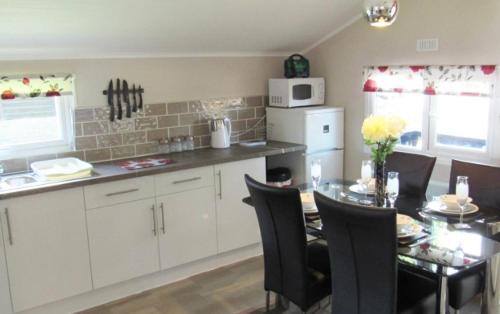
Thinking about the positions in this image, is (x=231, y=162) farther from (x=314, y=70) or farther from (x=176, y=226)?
(x=314, y=70)

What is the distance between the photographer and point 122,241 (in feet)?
11.4

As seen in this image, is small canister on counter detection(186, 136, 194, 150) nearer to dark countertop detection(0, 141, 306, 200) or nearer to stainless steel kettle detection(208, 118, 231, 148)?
dark countertop detection(0, 141, 306, 200)

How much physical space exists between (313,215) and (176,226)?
52.2 inches

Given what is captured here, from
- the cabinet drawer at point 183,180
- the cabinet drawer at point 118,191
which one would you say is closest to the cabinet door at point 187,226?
the cabinet drawer at point 183,180

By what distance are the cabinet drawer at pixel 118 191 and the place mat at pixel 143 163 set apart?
13 centimetres

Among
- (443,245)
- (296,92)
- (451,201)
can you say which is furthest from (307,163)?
(443,245)

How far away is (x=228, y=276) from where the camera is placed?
3.88m

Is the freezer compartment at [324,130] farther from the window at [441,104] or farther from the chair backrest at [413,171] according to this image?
the chair backrest at [413,171]

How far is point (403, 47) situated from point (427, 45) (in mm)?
217

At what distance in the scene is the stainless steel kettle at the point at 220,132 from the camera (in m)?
4.27

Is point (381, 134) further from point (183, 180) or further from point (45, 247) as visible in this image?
point (45, 247)

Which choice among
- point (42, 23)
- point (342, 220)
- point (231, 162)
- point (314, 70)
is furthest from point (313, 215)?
point (314, 70)

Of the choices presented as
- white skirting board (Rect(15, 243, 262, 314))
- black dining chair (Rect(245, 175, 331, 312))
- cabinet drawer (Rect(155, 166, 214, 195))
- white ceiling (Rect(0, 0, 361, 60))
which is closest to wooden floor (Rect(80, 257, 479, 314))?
white skirting board (Rect(15, 243, 262, 314))

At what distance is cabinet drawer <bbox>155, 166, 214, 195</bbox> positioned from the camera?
11.8ft
